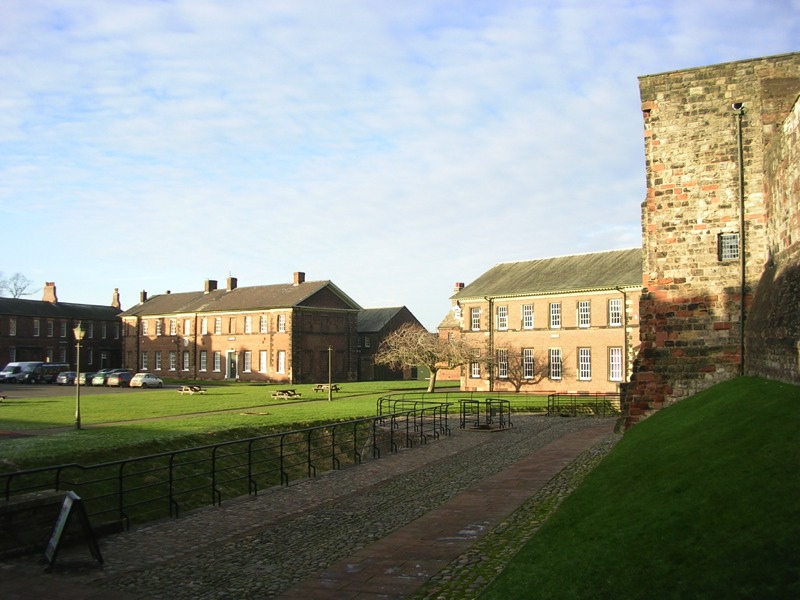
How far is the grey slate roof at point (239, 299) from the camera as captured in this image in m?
66.8

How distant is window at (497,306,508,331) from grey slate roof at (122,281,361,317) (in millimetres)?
19527

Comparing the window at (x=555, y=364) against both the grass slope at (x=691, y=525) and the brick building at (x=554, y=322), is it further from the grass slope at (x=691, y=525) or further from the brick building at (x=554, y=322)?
the grass slope at (x=691, y=525)

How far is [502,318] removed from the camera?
53500 millimetres

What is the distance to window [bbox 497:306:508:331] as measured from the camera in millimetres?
53281

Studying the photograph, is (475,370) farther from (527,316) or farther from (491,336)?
(527,316)

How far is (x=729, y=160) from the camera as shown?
18281 millimetres

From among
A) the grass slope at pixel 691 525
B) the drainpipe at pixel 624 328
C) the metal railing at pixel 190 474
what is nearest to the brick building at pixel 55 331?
the drainpipe at pixel 624 328

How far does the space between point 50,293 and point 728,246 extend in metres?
79.6

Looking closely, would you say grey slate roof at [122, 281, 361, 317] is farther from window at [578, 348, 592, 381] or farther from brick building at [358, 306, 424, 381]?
window at [578, 348, 592, 381]

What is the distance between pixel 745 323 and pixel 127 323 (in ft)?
245

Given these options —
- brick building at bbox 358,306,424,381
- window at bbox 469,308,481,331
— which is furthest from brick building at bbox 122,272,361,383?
window at bbox 469,308,481,331

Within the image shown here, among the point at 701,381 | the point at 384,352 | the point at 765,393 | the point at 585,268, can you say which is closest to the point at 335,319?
the point at 384,352

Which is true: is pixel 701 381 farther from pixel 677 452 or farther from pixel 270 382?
pixel 270 382

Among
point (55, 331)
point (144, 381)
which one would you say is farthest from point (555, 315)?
point (55, 331)
